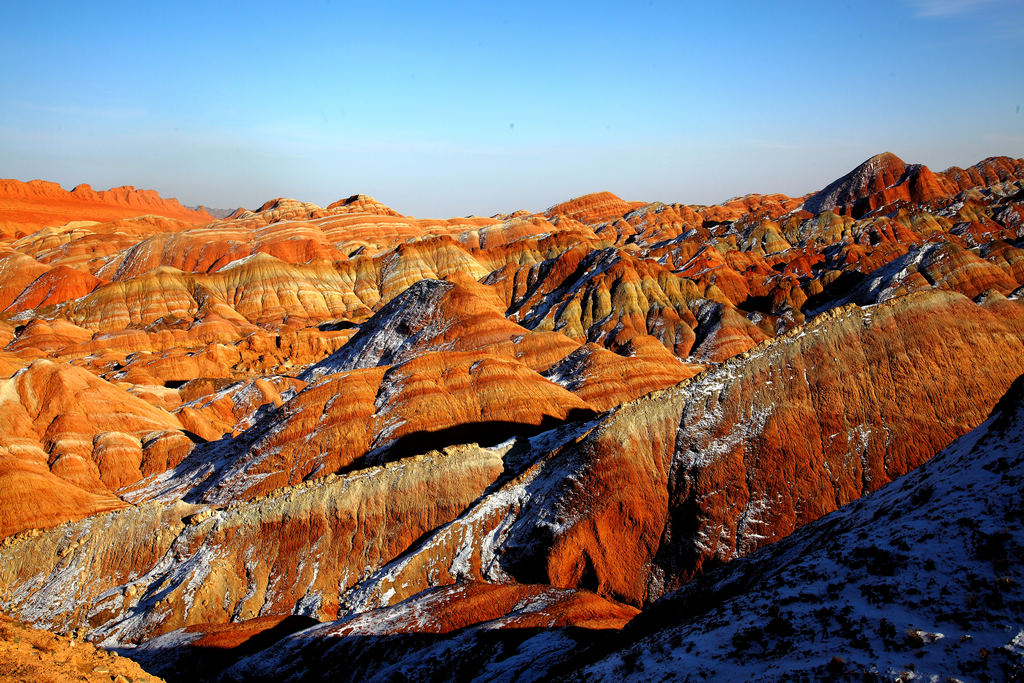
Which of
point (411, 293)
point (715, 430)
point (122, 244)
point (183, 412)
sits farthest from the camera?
point (122, 244)

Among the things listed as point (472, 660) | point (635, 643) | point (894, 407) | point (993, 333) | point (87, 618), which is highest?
point (993, 333)

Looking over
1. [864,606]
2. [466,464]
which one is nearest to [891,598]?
[864,606]

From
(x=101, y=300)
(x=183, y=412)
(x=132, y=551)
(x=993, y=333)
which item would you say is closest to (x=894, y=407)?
(x=993, y=333)

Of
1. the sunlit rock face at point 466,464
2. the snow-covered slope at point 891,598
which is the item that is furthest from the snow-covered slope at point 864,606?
the sunlit rock face at point 466,464

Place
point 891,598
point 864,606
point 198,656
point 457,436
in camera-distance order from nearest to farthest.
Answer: point 891,598 < point 864,606 < point 198,656 < point 457,436

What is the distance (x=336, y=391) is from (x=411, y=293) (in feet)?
102

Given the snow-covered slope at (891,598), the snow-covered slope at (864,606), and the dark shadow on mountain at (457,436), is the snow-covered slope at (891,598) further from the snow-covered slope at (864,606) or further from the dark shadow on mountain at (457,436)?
the dark shadow on mountain at (457,436)

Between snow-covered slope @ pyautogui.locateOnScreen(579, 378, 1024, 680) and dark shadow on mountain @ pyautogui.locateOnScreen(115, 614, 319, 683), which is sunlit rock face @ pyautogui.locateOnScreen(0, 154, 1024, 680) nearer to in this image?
dark shadow on mountain @ pyautogui.locateOnScreen(115, 614, 319, 683)

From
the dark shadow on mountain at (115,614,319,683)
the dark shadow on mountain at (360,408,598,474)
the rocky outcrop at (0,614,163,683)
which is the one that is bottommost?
the dark shadow on mountain at (115,614,319,683)

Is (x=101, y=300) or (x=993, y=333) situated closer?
(x=993, y=333)

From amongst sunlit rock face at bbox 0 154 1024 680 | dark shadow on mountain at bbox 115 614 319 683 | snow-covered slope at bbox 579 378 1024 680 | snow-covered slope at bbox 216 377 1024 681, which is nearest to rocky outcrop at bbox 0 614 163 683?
sunlit rock face at bbox 0 154 1024 680

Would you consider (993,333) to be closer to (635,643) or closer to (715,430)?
(715,430)

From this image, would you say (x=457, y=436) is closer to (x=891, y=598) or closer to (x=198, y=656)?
(x=198, y=656)

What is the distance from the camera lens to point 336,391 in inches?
1895
